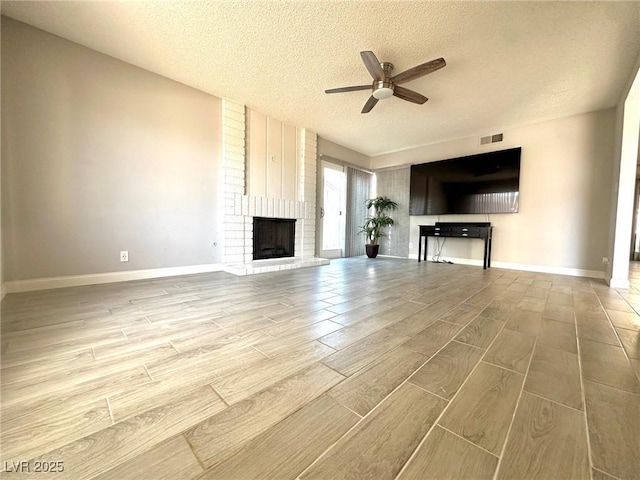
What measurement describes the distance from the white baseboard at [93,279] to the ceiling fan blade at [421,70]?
133 inches

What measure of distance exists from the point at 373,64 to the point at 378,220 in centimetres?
360

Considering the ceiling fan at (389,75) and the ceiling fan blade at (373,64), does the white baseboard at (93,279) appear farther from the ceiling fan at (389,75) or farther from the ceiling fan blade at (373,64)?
the ceiling fan blade at (373,64)

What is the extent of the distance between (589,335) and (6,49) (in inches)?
202

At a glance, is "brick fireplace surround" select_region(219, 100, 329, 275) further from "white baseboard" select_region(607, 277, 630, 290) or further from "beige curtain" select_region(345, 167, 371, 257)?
"white baseboard" select_region(607, 277, 630, 290)

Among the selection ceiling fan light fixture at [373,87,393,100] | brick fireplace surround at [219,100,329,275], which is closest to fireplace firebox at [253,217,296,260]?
brick fireplace surround at [219,100,329,275]

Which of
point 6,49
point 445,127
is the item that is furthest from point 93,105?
point 445,127

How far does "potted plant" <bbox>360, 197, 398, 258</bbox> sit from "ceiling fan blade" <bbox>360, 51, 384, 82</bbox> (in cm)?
329

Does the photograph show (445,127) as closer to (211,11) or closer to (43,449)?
(211,11)

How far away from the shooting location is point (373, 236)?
579 cm

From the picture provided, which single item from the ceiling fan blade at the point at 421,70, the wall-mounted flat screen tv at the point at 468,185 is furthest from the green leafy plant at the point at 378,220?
Result: the ceiling fan blade at the point at 421,70

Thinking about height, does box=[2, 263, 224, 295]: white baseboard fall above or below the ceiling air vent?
below

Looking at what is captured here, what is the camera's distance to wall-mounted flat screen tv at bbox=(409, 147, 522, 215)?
13.7 feet

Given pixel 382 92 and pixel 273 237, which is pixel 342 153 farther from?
pixel 382 92

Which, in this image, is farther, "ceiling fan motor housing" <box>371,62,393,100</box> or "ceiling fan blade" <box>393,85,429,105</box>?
"ceiling fan blade" <box>393,85,429,105</box>
